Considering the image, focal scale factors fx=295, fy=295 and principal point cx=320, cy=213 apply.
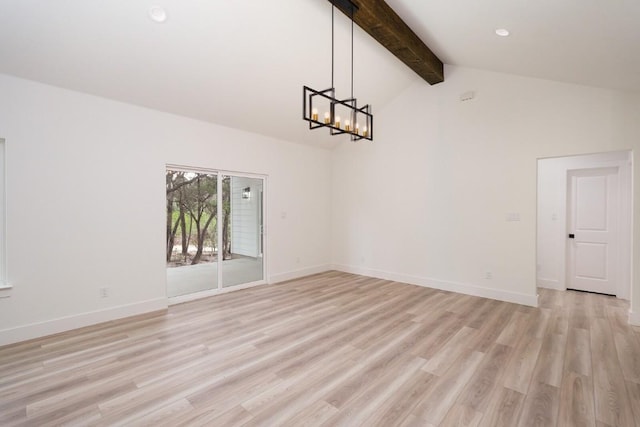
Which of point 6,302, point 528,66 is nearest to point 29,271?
point 6,302

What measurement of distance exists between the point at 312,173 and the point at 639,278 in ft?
17.4

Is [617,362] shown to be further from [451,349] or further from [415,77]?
[415,77]

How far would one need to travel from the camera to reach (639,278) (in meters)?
3.59

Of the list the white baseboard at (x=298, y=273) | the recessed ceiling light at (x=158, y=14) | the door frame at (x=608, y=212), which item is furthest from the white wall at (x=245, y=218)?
the door frame at (x=608, y=212)

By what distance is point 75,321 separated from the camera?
356 cm

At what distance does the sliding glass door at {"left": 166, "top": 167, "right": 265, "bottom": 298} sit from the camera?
4.65 metres

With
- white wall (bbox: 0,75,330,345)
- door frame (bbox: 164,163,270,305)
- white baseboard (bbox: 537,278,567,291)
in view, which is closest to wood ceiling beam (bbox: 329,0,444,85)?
white wall (bbox: 0,75,330,345)

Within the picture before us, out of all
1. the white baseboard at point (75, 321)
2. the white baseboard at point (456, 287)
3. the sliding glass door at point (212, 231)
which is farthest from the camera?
the sliding glass door at point (212, 231)

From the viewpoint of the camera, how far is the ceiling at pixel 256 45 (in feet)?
8.75

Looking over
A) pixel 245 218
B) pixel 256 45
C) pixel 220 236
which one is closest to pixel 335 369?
pixel 220 236

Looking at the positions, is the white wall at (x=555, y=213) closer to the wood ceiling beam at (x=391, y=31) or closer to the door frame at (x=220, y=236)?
the wood ceiling beam at (x=391, y=31)

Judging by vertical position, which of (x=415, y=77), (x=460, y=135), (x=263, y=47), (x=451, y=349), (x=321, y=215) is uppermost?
(x=415, y=77)

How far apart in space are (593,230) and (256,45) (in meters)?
6.10

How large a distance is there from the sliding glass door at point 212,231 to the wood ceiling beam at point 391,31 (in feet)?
10.3
